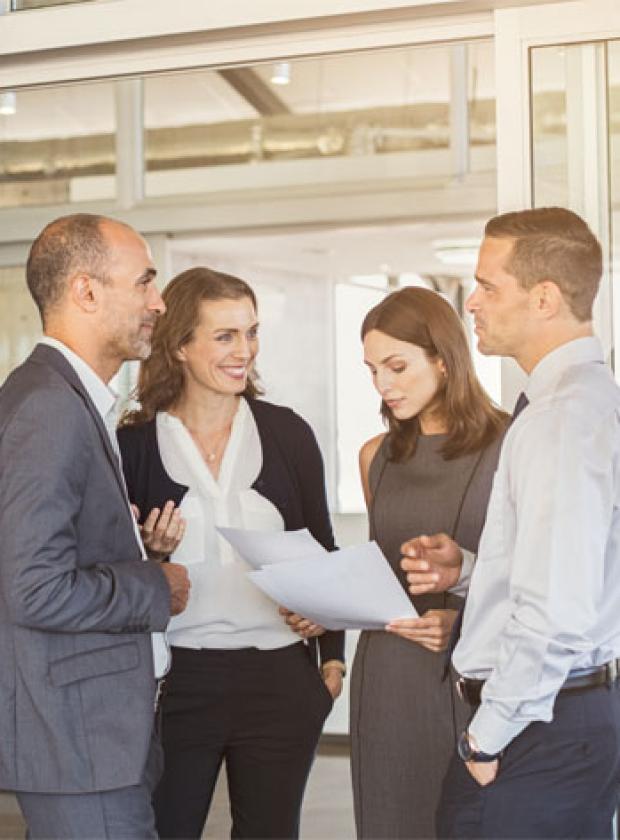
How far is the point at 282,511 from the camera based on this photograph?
3.07 m

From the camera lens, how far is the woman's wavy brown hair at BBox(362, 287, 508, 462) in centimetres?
292

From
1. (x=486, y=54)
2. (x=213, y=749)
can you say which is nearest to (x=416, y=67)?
(x=486, y=54)

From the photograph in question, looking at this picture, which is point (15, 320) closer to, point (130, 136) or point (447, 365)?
point (130, 136)

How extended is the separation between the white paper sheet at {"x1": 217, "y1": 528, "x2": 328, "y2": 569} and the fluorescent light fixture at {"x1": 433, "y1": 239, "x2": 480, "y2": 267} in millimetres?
4898

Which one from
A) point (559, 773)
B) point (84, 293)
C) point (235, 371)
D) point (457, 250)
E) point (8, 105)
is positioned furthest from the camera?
point (457, 250)

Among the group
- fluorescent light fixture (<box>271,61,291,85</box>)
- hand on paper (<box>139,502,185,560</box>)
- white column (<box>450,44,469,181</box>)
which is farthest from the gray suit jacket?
fluorescent light fixture (<box>271,61,291,85</box>)

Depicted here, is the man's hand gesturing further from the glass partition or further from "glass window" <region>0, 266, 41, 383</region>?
"glass window" <region>0, 266, 41, 383</region>

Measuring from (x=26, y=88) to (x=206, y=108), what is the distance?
13.8ft

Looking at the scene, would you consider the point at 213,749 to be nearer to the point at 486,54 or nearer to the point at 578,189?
the point at 578,189

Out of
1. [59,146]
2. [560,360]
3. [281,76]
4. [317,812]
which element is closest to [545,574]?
[560,360]

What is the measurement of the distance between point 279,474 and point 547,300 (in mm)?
989

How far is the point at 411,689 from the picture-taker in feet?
9.28

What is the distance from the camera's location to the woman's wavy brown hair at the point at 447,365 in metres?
2.92

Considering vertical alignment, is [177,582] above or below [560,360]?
below
